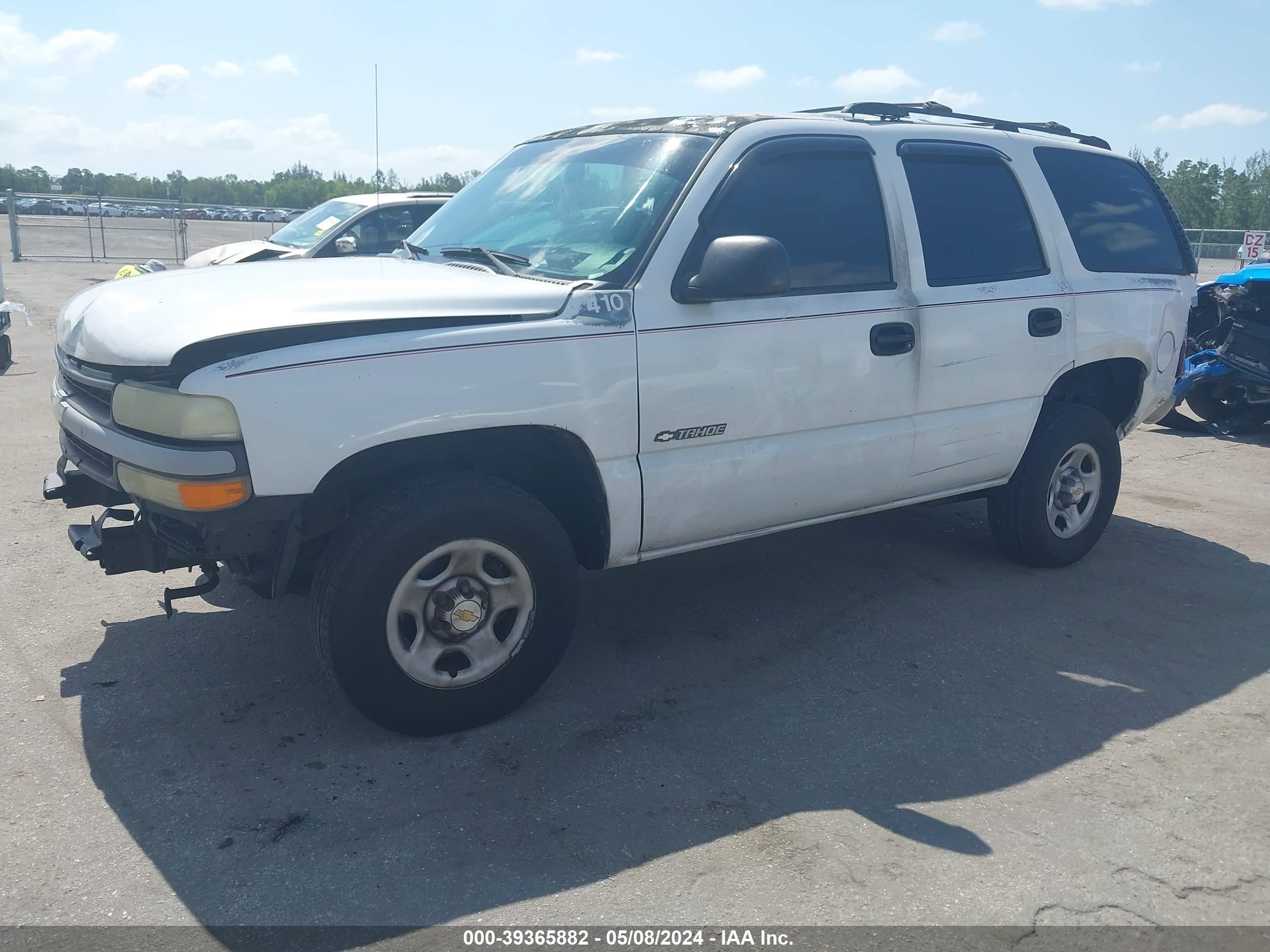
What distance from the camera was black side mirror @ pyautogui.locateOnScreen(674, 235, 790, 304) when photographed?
3592 millimetres

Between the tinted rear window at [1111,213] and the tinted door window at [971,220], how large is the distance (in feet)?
1.14

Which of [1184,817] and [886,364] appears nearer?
[1184,817]

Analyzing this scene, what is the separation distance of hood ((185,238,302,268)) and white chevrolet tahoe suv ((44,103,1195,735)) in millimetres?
5833

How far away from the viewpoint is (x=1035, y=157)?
202 inches

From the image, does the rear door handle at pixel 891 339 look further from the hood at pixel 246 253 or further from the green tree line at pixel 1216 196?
the green tree line at pixel 1216 196

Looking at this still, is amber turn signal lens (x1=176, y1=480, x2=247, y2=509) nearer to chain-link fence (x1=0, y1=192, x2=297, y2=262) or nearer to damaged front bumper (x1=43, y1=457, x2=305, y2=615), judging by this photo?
damaged front bumper (x1=43, y1=457, x2=305, y2=615)

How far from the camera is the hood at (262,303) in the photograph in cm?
312

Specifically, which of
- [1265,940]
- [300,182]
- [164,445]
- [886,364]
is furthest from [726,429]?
[300,182]

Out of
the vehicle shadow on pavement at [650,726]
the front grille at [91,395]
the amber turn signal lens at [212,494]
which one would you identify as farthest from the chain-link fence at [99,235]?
the amber turn signal lens at [212,494]

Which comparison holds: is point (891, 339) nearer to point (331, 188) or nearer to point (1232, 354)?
point (1232, 354)

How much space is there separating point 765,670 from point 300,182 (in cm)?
6095

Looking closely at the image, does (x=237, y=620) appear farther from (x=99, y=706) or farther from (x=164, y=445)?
(x=164, y=445)

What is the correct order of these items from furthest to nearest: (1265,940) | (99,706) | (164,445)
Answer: (99,706)
(164,445)
(1265,940)

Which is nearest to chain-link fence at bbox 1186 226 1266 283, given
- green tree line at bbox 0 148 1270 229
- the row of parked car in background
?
green tree line at bbox 0 148 1270 229
